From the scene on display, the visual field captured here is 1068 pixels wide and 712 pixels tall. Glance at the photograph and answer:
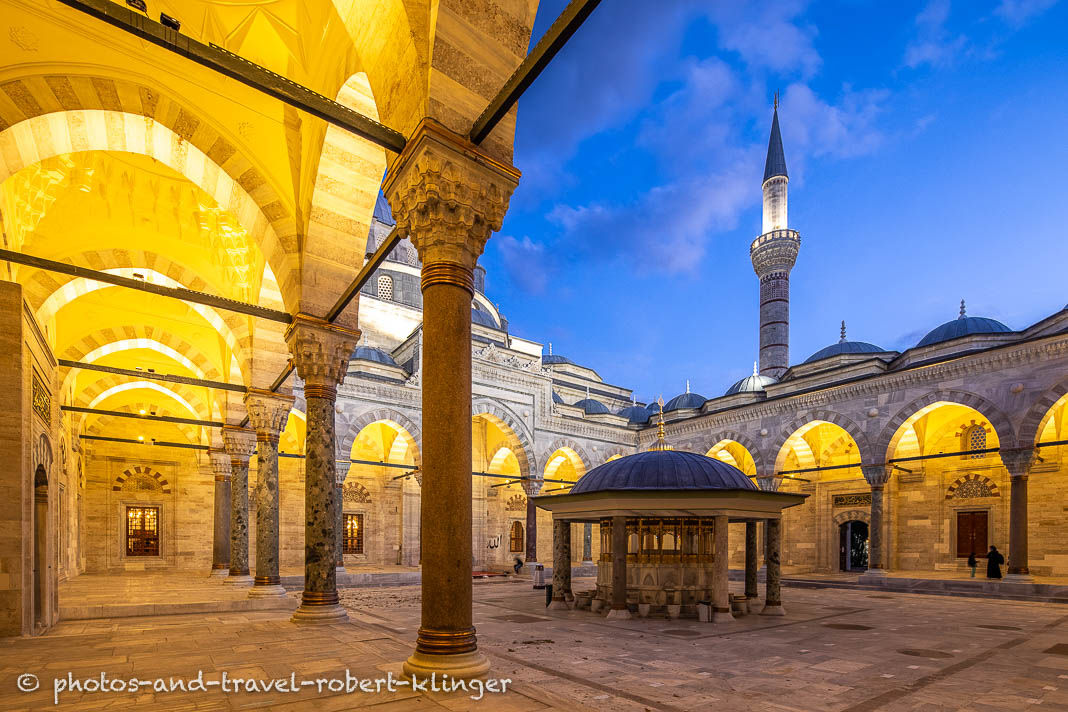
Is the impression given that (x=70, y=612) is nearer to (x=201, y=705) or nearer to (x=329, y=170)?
(x=201, y=705)

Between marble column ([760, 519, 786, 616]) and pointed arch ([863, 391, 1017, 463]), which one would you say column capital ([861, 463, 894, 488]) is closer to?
pointed arch ([863, 391, 1017, 463])

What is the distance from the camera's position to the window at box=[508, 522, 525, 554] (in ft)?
84.1

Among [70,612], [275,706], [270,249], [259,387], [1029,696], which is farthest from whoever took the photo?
[259,387]

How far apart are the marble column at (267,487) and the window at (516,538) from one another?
1671 cm

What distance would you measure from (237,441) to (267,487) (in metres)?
3.33

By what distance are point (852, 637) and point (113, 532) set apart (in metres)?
20.1

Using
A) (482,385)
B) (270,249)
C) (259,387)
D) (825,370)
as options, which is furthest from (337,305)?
(825,370)

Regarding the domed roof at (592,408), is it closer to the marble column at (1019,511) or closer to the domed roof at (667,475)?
the marble column at (1019,511)

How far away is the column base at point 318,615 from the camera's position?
709 centimetres

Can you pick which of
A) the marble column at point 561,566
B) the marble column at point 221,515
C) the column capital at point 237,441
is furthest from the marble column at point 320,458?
the marble column at point 221,515

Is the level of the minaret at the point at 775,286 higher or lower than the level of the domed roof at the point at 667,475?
higher

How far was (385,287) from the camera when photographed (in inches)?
1038

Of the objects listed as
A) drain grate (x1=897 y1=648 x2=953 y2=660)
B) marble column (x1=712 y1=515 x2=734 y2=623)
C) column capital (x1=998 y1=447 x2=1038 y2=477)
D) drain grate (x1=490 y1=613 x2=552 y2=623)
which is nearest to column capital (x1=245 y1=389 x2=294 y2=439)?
drain grate (x1=490 y1=613 x2=552 y2=623)

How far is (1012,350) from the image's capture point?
14258 millimetres
